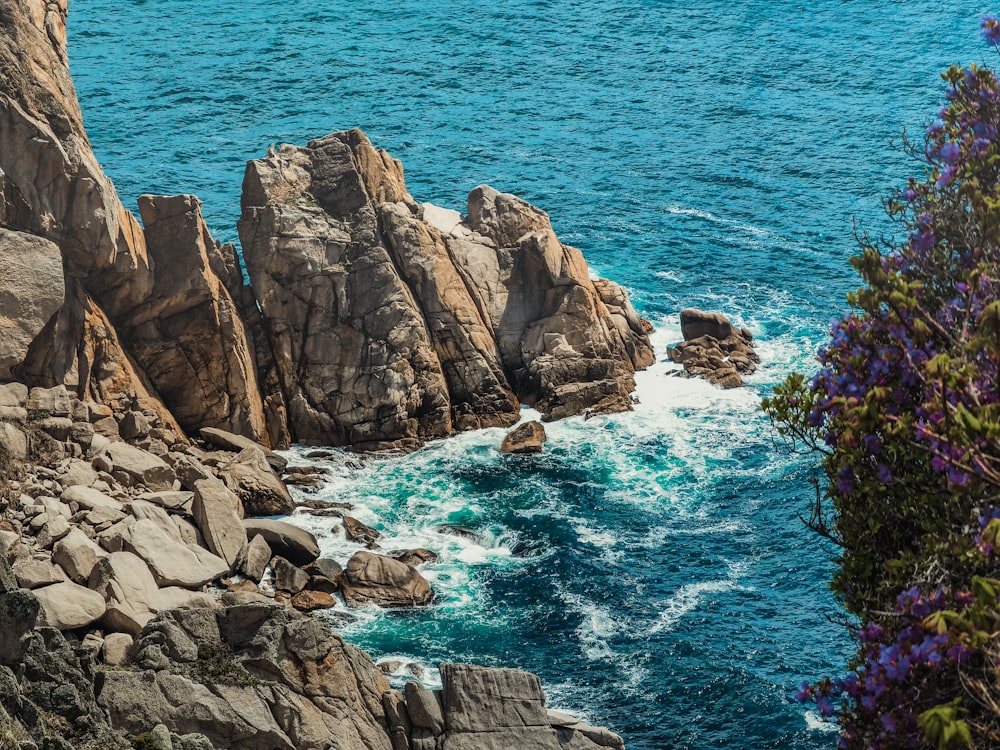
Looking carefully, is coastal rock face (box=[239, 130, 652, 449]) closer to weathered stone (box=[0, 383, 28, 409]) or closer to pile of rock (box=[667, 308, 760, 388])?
pile of rock (box=[667, 308, 760, 388])

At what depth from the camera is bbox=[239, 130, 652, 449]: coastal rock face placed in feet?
203

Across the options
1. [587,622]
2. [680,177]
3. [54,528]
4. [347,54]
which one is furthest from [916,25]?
[54,528]

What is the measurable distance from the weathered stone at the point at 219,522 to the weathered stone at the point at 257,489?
3912 mm

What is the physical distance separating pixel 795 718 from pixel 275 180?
3734cm

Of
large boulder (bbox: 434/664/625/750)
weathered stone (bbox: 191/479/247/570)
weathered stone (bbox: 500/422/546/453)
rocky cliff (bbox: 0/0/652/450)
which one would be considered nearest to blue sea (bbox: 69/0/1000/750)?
weathered stone (bbox: 500/422/546/453)

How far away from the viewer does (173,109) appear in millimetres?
103562

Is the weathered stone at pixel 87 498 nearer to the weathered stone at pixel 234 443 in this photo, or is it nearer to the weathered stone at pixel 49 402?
the weathered stone at pixel 49 402

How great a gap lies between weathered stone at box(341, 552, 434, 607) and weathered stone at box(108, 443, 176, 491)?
783 cm

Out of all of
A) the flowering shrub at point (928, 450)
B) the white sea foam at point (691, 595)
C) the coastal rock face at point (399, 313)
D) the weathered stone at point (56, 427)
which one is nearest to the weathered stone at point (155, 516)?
the weathered stone at point (56, 427)

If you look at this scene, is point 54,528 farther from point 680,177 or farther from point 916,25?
point 916,25

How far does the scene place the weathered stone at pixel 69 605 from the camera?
38.0 metres

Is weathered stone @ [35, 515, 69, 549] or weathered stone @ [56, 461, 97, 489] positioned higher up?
weathered stone @ [35, 515, 69, 549]

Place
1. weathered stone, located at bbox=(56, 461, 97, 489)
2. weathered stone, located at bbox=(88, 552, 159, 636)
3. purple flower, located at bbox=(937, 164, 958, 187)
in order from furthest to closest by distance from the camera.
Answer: weathered stone, located at bbox=(56, 461, 97, 489), weathered stone, located at bbox=(88, 552, 159, 636), purple flower, located at bbox=(937, 164, 958, 187)

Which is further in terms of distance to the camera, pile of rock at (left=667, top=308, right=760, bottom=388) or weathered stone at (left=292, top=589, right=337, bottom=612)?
pile of rock at (left=667, top=308, right=760, bottom=388)
